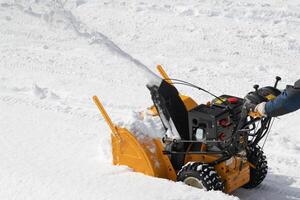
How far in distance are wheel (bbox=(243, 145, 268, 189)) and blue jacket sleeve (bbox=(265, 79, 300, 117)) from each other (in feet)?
3.52

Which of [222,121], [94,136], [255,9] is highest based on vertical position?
[255,9]

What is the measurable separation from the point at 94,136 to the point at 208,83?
2.99m

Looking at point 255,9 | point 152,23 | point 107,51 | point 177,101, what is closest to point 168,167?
point 177,101

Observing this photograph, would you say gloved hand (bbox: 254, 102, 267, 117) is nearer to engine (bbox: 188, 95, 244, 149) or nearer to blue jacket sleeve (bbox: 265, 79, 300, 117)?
blue jacket sleeve (bbox: 265, 79, 300, 117)

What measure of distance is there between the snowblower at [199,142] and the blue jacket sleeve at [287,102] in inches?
13.9

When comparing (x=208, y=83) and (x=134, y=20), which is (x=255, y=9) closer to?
(x=134, y=20)

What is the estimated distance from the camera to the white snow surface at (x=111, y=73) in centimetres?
526

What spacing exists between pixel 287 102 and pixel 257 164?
1357 millimetres

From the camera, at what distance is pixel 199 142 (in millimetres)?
5250

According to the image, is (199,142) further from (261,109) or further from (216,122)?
(261,109)

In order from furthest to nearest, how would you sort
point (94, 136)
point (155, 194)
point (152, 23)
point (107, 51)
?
point (152, 23), point (107, 51), point (94, 136), point (155, 194)

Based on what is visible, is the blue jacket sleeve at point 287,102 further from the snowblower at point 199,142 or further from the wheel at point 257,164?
the wheel at point 257,164

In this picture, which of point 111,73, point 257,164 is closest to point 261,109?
point 257,164

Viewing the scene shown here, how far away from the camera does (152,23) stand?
12.6 meters
